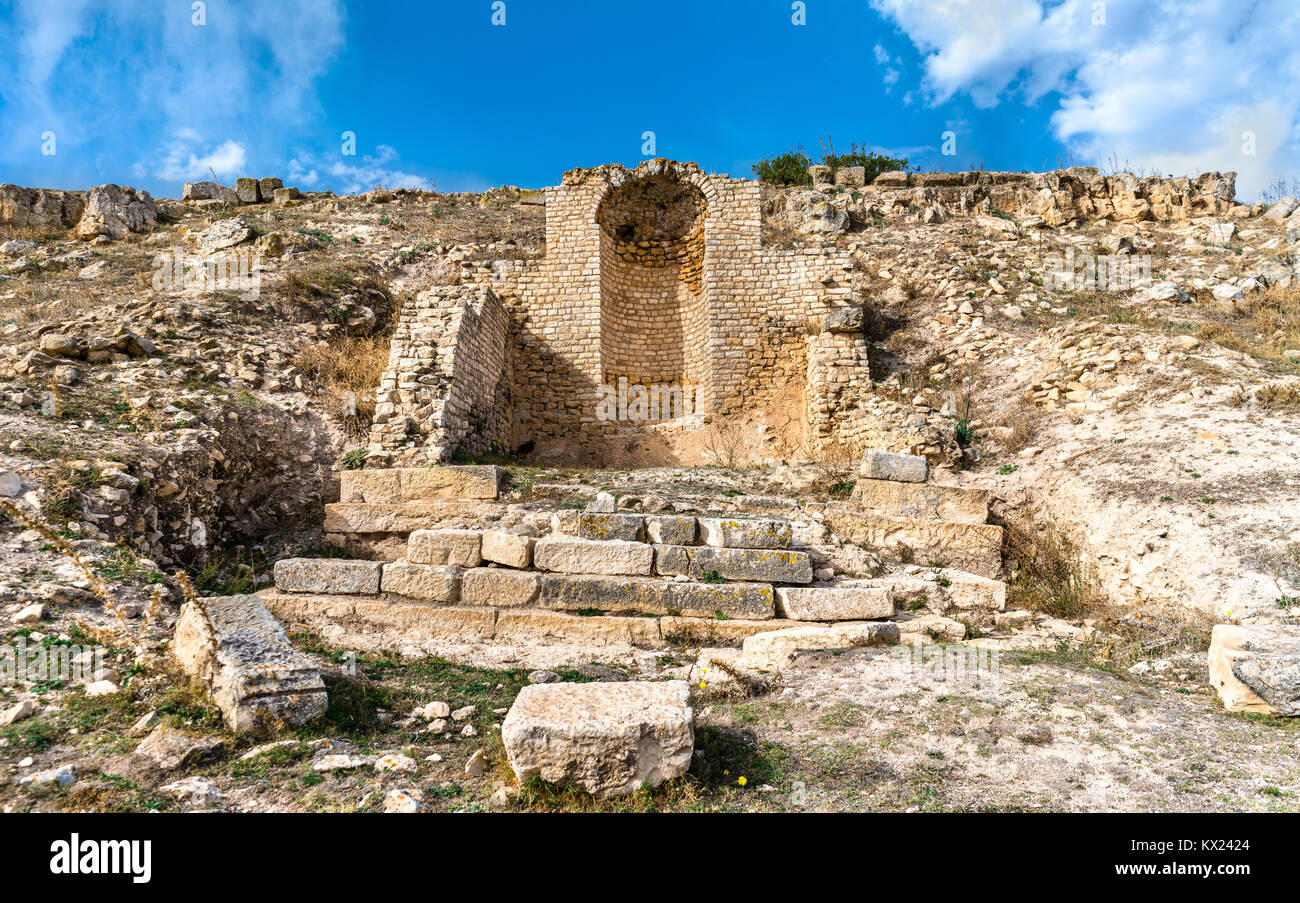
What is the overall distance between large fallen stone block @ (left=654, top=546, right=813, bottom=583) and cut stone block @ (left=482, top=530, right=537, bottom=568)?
118 cm

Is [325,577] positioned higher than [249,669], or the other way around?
[325,577]

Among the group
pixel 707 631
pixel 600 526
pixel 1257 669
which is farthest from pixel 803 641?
pixel 1257 669

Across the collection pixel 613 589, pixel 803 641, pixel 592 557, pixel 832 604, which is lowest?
pixel 803 641

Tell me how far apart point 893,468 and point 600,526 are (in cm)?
346

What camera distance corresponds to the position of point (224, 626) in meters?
4.57

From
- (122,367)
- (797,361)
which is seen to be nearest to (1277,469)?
(797,361)

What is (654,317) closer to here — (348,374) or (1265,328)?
(348,374)

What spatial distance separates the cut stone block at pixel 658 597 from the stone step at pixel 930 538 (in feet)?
5.96

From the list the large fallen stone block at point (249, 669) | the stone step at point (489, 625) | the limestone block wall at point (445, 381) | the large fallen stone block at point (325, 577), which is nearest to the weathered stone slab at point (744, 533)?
the stone step at point (489, 625)

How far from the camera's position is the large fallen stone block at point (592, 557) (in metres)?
6.24

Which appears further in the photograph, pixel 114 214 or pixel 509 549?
pixel 114 214

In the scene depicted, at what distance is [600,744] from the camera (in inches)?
129

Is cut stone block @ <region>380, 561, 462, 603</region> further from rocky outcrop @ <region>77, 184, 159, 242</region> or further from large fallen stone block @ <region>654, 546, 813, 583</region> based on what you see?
rocky outcrop @ <region>77, 184, 159, 242</region>

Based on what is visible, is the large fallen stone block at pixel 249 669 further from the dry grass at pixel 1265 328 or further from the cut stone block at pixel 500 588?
the dry grass at pixel 1265 328
